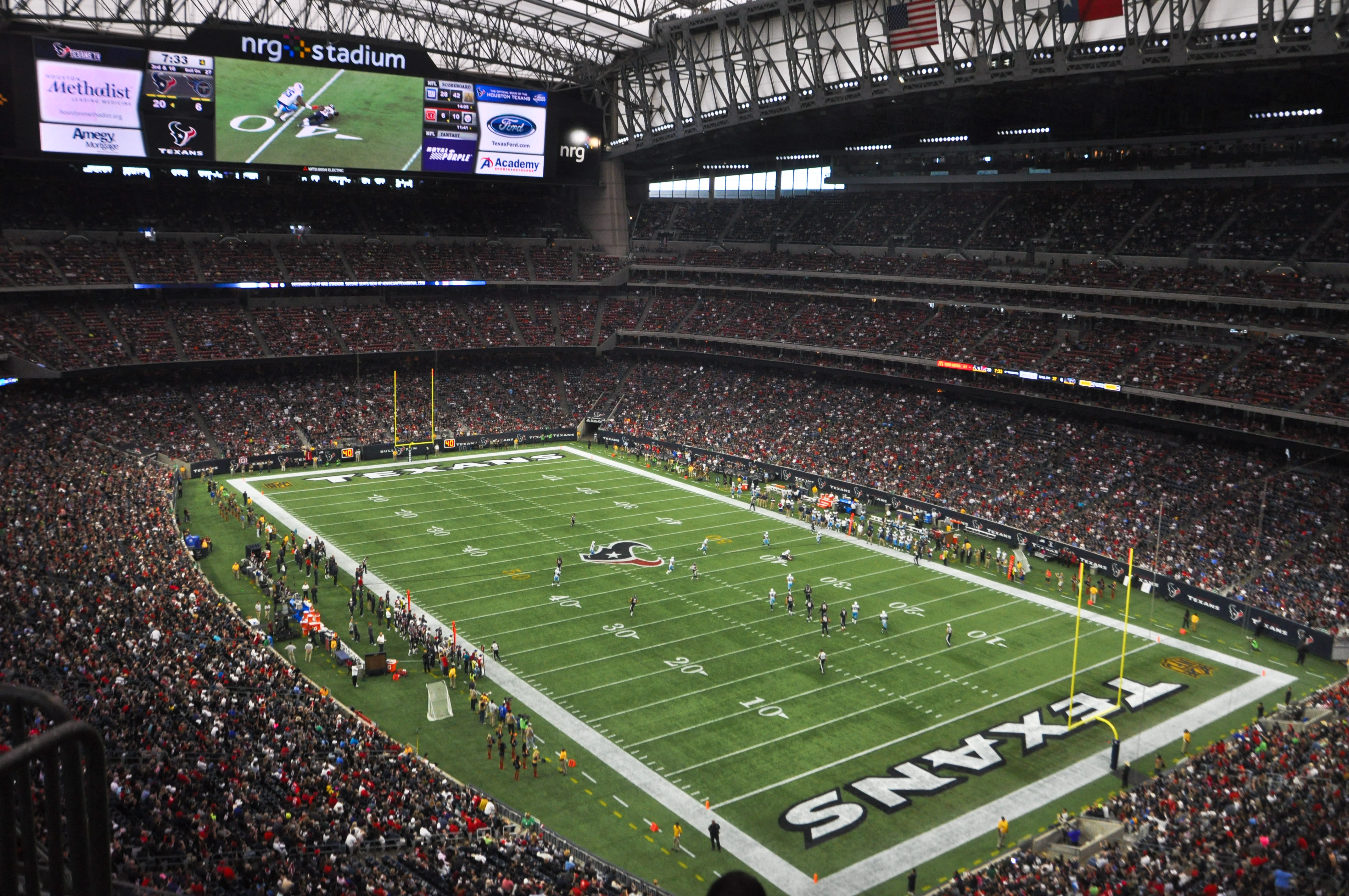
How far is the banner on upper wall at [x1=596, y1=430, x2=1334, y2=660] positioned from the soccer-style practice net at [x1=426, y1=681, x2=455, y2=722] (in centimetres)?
2303

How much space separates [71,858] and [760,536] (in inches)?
1662

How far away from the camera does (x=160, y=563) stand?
31.1 meters

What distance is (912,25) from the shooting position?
152ft

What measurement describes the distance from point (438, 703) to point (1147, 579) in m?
26.7

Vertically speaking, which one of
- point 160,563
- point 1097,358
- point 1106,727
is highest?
point 1097,358

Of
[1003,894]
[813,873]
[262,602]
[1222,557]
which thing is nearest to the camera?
[1003,894]

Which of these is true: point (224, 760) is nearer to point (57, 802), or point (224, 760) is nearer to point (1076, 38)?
point (57, 802)

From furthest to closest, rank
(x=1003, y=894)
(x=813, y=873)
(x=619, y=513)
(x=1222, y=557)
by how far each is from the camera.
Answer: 1. (x=619, y=513)
2. (x=1222, y=557)
3. (x=813, y=873)
4. (x=1003, y=894)

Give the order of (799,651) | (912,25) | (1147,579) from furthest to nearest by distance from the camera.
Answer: (912,25)
(1147,579)
(799,651)

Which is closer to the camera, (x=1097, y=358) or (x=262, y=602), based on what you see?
(x=262, y=602)

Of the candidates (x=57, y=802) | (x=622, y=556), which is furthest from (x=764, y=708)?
(x=57, y=802)

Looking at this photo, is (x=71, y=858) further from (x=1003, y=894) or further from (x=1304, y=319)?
(x=1304, y=319)

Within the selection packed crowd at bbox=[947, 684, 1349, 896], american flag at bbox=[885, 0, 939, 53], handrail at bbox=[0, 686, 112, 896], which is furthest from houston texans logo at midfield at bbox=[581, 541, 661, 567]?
handrail at bbox=[0, 686, 112, 896]

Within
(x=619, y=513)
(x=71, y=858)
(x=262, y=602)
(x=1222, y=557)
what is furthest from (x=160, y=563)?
(x=1222, y=557)
